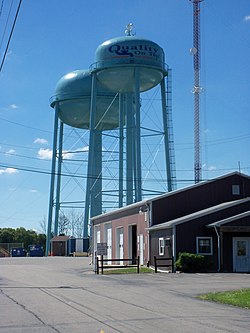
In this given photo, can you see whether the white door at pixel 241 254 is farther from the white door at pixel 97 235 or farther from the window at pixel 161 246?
the white door at pixel 97 235

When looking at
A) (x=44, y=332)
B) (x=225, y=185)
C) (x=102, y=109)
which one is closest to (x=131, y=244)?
(x=225, y=185)

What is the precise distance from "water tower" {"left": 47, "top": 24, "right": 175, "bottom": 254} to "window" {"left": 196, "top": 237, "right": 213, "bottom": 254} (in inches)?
737

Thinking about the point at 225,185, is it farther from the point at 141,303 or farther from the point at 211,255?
the point at 141,303

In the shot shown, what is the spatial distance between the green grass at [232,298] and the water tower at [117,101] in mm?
35000

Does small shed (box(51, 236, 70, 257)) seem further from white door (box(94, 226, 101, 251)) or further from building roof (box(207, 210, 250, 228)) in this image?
building roof (box(207, 210, 250, 228))

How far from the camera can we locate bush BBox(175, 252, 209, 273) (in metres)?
35.7

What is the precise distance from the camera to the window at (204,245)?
3750 cm

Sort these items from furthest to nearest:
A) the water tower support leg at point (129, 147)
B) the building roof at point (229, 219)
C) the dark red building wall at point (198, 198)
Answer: the water tower support leg at point (129, 147) < the dark red building wall at point (198, 198) < the building roof at point (229, 219)

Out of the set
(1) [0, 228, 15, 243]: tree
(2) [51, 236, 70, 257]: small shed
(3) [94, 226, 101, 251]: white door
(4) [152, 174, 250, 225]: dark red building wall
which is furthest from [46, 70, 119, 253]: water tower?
(1) [0, 228, 15, 243]: tree

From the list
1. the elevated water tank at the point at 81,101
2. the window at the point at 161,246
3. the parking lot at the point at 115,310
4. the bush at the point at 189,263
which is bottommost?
the parking lot at the point at 115,310

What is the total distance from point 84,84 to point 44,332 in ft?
178

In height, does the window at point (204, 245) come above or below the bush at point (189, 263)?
above

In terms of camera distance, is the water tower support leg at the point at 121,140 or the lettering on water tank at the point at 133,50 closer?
the lettering on water tank at the point at 133,50

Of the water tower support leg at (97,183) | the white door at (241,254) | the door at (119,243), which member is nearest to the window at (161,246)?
the white door at (241,254)
